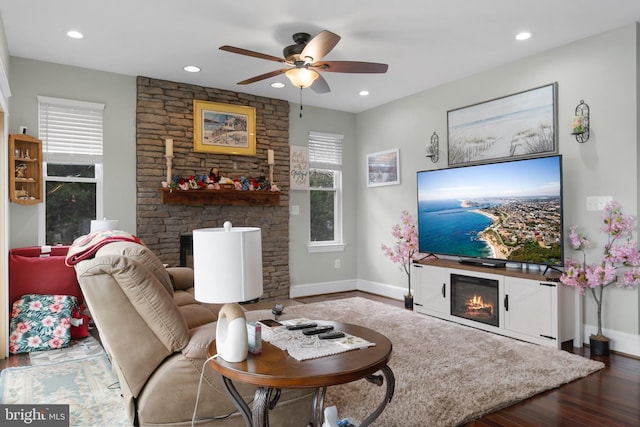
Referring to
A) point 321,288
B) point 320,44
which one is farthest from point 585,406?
point 321,288

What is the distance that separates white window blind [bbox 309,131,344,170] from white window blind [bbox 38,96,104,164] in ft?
9.03

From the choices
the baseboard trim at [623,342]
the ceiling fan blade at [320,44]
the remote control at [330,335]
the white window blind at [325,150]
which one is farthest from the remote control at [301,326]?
the white window blind at [325,150]

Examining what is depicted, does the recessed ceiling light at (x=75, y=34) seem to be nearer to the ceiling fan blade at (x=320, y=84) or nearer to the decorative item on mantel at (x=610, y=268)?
the ceiling fan blade at (x=320, y=84)

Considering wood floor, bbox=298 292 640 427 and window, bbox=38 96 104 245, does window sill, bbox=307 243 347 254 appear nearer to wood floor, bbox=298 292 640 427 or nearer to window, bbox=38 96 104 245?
window, bbox=38 96 104 245

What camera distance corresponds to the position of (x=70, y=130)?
441cm

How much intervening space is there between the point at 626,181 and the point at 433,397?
8.09ft

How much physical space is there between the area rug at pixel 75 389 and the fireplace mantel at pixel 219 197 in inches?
78.4

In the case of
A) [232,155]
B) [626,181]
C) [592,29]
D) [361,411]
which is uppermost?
[592,29]

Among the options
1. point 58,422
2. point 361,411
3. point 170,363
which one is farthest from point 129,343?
point 361,411

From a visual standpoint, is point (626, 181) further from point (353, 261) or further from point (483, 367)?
point (353, 261)

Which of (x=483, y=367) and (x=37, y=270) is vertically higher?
(x=37, y=270)

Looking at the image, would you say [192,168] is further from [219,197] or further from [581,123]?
[581,123]

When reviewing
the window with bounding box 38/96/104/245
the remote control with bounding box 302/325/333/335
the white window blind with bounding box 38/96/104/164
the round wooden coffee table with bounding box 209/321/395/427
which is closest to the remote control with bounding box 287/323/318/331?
the remote control with bounding box 302/325/333/335

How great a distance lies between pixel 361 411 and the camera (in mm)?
2398
